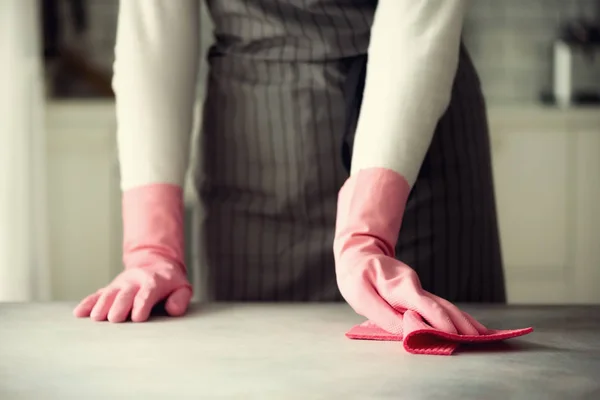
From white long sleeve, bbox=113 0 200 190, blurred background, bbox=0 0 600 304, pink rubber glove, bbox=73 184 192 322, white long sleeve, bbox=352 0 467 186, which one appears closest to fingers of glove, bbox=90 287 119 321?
pink rubber glove, bbox=73 184 192 322

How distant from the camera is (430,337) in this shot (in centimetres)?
83

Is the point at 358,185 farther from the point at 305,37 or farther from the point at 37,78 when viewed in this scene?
the point at 37,78

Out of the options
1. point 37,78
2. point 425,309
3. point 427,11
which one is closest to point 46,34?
point 37,78

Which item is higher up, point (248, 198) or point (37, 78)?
point (37, 78)

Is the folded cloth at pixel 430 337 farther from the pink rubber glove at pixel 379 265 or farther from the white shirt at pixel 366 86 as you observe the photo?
the white shirt at pixel 366 86

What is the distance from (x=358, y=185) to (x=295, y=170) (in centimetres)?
26

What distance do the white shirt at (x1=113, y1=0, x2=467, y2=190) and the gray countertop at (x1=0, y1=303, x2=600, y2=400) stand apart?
22 cm

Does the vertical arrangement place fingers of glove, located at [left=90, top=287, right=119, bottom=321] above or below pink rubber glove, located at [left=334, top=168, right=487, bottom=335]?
Result: below

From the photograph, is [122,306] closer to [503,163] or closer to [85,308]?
[85,308]

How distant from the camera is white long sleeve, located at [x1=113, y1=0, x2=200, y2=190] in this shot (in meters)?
1.17

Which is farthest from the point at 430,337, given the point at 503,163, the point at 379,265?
the point at 503,163

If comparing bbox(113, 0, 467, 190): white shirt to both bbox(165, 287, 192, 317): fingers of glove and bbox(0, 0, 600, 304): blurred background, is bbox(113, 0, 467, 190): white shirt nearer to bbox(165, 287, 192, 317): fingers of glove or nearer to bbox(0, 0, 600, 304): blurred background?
bbox(165, 287, 192, 317): fingers of glove

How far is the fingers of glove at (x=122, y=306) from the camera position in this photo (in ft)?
3.13

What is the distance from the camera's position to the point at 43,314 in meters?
0.99
